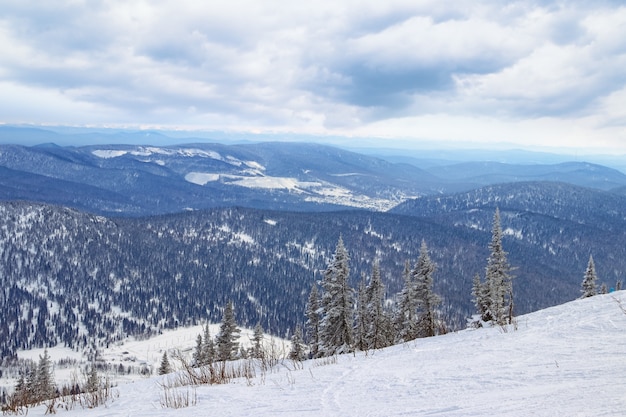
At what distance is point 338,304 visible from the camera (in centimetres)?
3130

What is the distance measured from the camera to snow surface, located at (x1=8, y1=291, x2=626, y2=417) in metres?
4.50

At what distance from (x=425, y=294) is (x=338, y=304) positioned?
7.62 m

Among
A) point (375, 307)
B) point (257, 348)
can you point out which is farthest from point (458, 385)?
point (375, 307)

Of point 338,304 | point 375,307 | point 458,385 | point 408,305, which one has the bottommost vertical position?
point 408,305

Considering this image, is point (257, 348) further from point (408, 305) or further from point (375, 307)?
point (408, 305)

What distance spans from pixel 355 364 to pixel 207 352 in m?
33.9

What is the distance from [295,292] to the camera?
18725cm

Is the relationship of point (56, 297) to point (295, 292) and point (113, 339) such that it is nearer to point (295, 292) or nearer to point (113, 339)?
point (113, 339)

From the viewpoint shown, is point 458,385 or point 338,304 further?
point 338,304

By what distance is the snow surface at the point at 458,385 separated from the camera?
14.8 ft

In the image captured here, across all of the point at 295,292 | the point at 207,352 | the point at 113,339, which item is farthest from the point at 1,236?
the point at 207,352

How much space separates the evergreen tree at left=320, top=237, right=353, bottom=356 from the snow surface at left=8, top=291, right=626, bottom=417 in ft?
73.4

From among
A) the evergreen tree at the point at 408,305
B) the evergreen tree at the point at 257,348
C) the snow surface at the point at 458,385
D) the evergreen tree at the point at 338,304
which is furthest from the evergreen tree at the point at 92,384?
the evergreen tree at the point at 408,305

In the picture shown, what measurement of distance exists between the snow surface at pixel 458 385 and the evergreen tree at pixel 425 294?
81.9 ft
